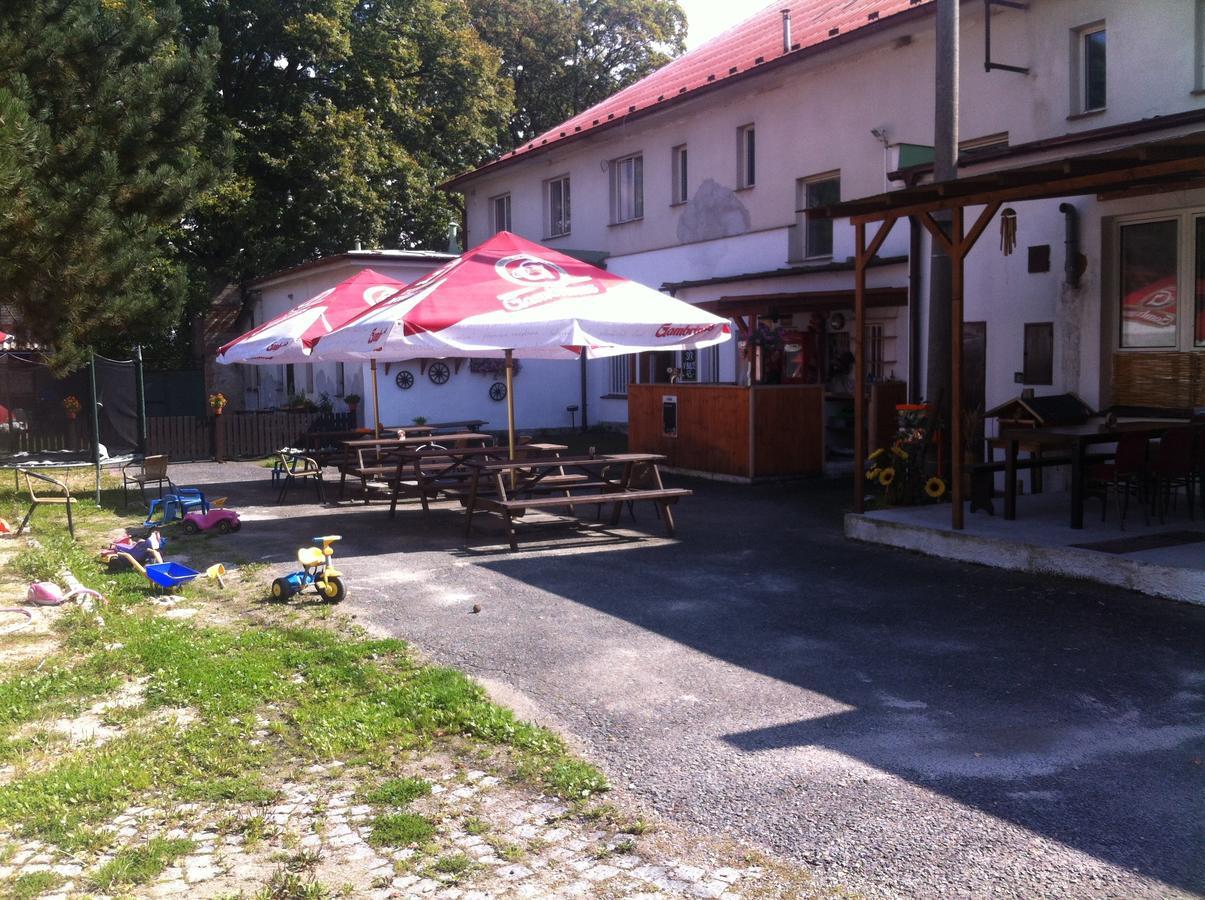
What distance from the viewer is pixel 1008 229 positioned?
38.1 ft

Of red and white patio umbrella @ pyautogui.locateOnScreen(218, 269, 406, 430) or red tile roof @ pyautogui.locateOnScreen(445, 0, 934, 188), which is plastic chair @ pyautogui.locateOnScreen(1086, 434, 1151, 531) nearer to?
red and white patio umbrella @ pyautogui.locateOnScreen(218, 269, 406, 430)

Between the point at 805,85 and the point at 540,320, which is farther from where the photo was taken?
the point at 805,85

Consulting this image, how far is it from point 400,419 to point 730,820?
20.0 meters

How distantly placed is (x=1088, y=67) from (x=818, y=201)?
5.82 meters

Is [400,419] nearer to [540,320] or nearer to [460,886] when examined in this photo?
[540,320]

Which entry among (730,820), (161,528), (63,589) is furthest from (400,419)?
(730,820)

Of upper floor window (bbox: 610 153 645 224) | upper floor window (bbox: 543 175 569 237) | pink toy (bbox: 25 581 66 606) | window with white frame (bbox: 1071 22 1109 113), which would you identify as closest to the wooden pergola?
window with white frame (bbox: 1071 22 1109 113)

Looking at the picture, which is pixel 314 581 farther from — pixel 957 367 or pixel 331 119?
pixel 331 119

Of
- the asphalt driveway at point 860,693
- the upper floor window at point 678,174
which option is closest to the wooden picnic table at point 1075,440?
the asphalt driveway at point 860,693

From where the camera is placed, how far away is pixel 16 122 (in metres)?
10.8

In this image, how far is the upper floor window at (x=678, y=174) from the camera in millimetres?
22906

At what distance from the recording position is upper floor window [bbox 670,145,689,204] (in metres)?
22.9

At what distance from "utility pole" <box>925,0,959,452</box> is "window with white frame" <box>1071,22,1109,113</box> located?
344 cm

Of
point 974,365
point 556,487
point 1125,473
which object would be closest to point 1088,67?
point 974,365
